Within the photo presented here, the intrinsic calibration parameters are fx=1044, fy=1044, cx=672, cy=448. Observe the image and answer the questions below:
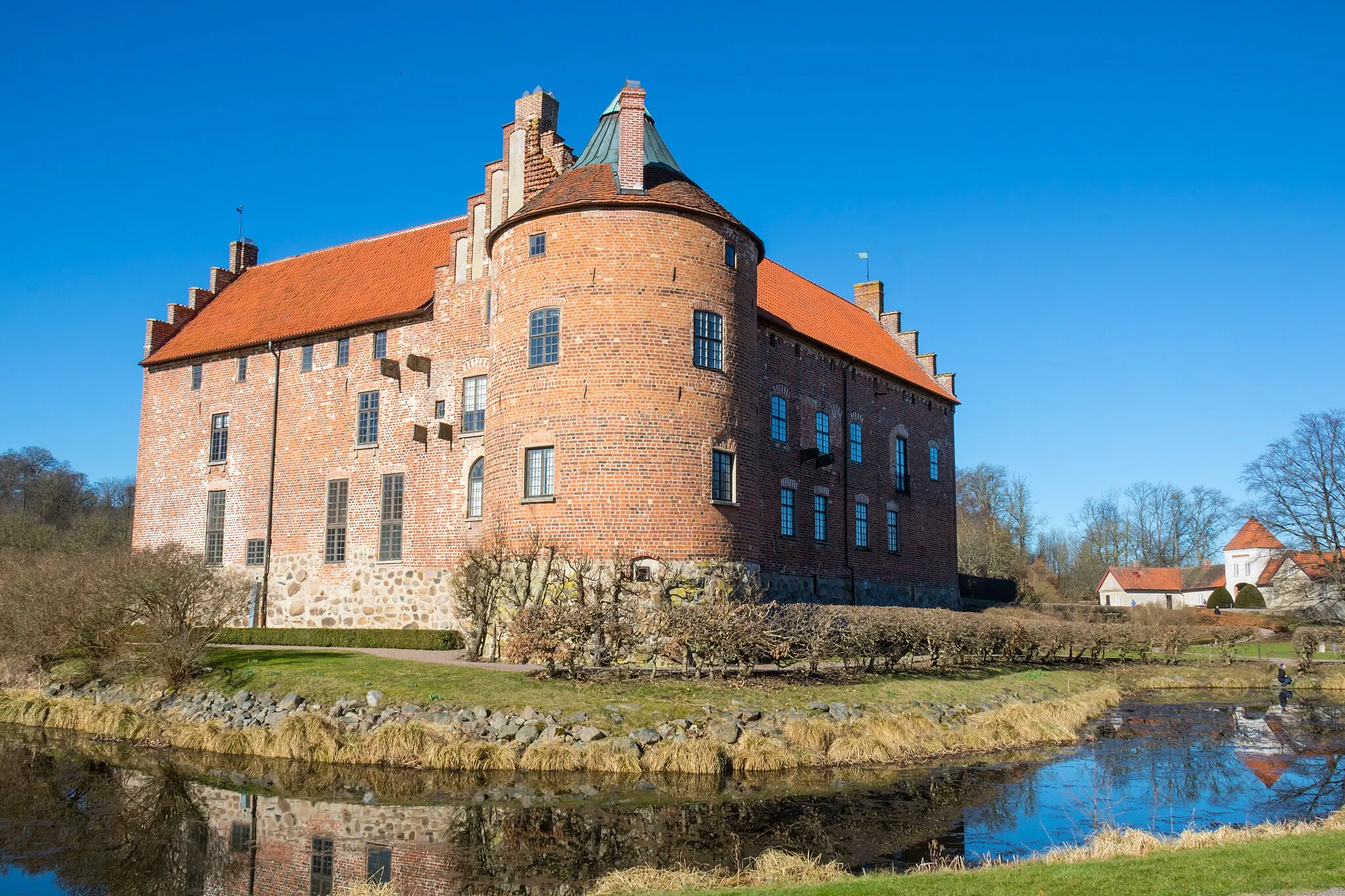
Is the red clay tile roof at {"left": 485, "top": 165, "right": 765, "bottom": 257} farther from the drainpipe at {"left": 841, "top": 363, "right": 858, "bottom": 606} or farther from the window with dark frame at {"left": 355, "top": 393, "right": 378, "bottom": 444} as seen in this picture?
the drainpipe at {"left": 841, "top": 363, "right": 858, "bottom": 606}

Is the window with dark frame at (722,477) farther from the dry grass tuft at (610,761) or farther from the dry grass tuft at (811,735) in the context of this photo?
the dry grass tuft at (610,761)

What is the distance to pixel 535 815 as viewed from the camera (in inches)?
509

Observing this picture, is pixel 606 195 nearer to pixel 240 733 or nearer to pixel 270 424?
pixel 240 733

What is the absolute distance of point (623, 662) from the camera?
19969 mm

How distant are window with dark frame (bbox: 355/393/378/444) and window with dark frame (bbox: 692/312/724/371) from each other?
11.4m

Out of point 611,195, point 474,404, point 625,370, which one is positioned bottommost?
point 625,370

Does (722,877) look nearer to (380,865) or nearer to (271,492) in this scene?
(380,865)

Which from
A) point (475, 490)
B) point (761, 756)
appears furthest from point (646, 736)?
point (475, 490)

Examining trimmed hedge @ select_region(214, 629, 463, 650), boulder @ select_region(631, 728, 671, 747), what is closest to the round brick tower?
trimmed hedge @ select_region(214, 629, 463, 650)

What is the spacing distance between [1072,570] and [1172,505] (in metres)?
10.7

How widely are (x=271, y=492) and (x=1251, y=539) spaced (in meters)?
70.0

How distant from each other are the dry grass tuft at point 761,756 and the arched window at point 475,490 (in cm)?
1309

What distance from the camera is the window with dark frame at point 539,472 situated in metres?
22.0

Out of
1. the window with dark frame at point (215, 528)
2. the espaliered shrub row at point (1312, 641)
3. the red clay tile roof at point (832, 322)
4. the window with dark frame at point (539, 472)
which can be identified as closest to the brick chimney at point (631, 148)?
the window with dark frame at point (539, 472)
